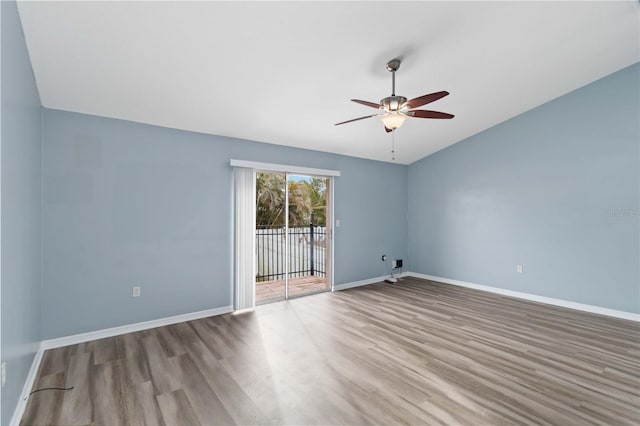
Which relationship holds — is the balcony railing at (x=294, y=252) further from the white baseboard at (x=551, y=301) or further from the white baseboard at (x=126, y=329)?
the white baseboard at (x=551, y=301)

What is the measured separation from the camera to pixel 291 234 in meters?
5.18

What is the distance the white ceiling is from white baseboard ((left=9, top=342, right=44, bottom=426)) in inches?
99.2

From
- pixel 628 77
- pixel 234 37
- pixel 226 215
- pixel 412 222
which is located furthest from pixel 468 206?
pixel 234 37

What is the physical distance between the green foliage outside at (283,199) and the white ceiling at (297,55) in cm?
101

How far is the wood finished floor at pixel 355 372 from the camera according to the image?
194cm

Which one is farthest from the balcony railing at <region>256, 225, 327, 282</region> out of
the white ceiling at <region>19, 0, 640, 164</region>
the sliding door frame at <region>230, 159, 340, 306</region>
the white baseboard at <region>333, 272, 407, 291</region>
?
the white ceiling at <region>19, 0, 640, 164</region>

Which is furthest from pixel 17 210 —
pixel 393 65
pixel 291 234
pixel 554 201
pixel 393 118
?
pixel 554 201

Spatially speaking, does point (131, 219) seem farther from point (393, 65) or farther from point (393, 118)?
point (393, 65)

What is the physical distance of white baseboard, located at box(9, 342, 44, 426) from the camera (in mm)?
1825

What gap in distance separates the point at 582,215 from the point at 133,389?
592cm

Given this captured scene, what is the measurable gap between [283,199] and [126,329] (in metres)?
2.75

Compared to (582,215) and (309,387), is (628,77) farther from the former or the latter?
(309,387)

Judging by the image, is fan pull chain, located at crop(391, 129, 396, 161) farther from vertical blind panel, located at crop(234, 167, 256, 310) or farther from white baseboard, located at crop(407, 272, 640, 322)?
white baseboard, located at crop(407, 272, 640, 322)

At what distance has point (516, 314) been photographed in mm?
3924
